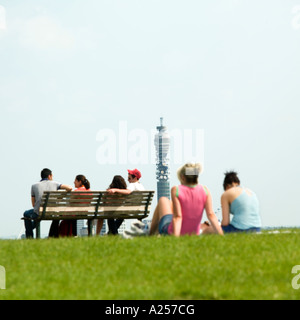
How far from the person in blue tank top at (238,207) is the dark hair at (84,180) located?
240 inches

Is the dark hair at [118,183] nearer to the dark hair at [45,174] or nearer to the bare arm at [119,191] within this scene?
the bare arm at [119,191]

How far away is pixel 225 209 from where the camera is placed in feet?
40.5

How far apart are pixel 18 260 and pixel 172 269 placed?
8.68ft

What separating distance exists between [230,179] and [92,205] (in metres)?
5.20

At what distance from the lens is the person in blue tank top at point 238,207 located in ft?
40.4

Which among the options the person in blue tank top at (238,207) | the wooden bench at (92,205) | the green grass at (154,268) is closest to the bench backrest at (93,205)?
the wooden bench at (92,205)

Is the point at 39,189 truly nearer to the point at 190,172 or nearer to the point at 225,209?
the point at 225,209

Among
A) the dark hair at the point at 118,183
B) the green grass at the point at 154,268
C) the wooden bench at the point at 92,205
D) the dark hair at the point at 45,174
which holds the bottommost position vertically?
the green grass at the point at 154,268

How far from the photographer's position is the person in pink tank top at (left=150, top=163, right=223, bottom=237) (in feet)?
37.7

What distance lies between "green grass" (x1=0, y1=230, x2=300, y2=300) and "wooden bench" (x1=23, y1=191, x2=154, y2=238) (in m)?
4.38
